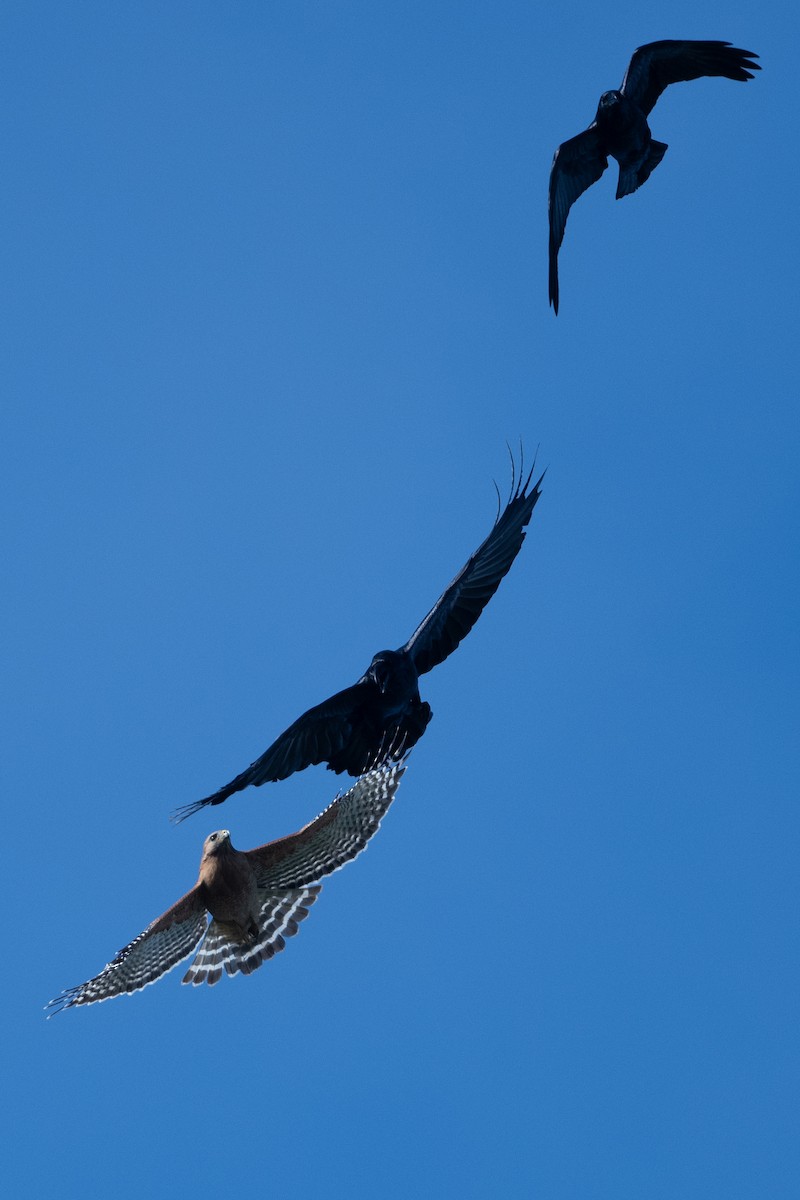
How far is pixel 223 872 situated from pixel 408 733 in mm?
2227

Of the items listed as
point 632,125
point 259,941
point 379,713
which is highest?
point 632,125

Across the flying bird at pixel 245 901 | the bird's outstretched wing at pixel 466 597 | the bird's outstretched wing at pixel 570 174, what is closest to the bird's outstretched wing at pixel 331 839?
the flying bird at pixel 245 901

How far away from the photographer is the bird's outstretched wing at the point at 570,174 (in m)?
15.2

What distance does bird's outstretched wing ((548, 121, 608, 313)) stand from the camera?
1516cm

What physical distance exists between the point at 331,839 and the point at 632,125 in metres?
7.44

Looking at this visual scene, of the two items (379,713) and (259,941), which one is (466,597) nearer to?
(379,713)

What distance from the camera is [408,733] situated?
534 inches

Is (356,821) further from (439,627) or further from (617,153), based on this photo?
(617,153)

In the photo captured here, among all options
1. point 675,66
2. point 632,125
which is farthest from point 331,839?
point 675,66

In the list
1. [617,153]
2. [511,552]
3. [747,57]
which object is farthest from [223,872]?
[747,57]

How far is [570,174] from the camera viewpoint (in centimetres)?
1544

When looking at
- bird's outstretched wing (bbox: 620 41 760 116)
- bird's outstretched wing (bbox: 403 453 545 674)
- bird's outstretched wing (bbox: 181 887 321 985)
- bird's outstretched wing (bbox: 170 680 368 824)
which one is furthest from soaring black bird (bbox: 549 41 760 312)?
bird's outstretched wing (bbox: 181 887 321 985)

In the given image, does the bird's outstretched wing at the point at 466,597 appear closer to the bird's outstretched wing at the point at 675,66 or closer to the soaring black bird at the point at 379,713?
the soaring black bird at the point at 379,713

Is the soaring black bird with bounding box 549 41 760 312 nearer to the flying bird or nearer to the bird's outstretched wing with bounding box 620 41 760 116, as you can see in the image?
the bird's outstretched wing with bounding box 620 41 760 116
